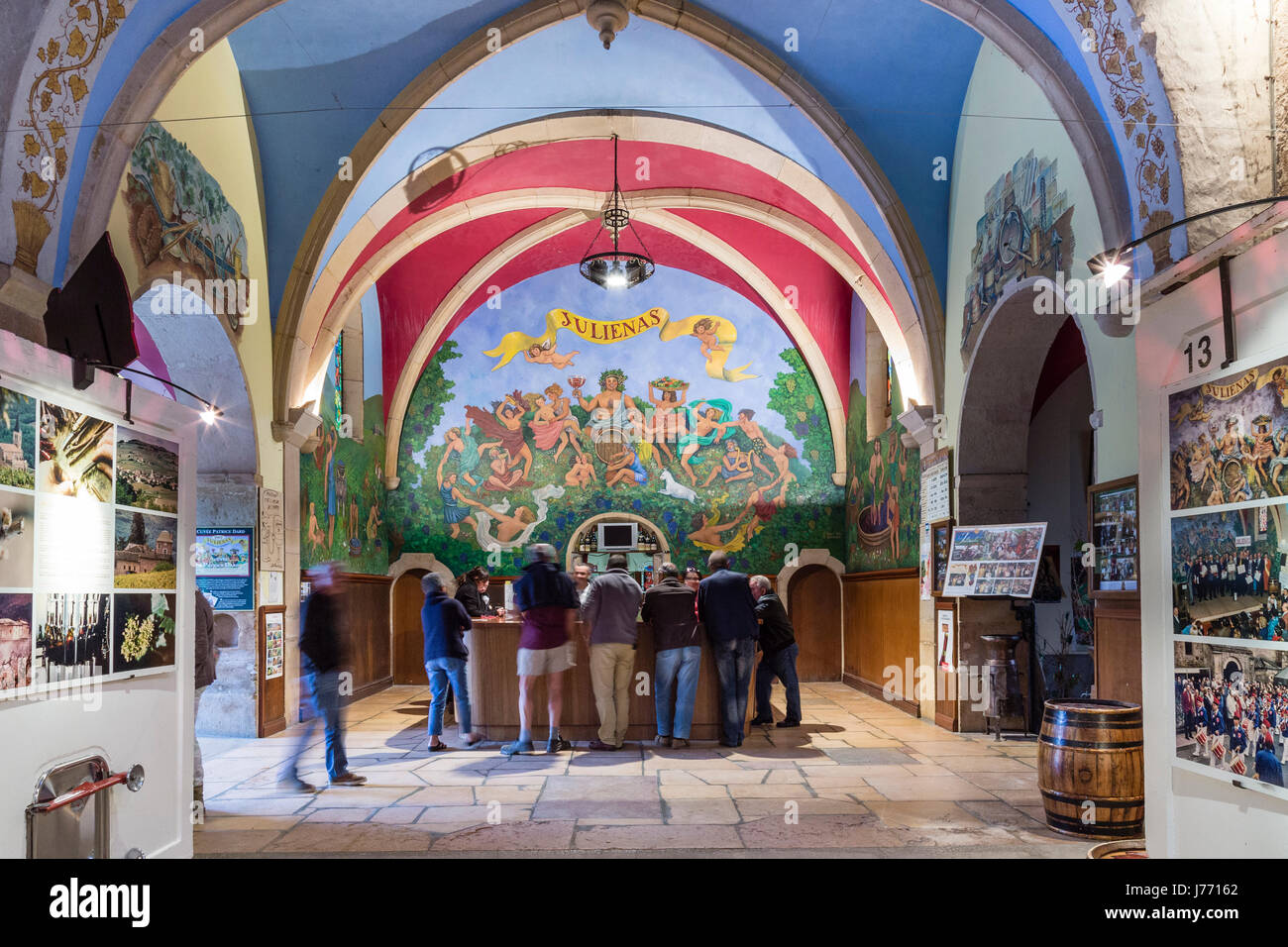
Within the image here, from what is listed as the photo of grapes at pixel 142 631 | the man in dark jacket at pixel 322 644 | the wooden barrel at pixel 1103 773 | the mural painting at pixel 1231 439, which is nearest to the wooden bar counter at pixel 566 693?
the man in dark jacket at pixel 322 644

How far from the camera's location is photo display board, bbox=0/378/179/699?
3.15 m

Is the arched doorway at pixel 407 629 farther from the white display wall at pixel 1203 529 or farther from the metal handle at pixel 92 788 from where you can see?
the white display wall at pixel 1203 529

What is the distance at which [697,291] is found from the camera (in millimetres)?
13945

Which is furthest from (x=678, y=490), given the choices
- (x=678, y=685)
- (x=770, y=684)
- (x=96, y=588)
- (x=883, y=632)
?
(x=96, y=588)

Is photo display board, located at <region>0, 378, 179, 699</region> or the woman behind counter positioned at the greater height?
photo display board, located at <region>0, 378, 179, 699</region>

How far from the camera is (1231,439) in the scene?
10.5 ft

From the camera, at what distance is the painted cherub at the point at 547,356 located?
13969 mm

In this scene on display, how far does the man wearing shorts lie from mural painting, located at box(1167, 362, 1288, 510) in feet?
14.8

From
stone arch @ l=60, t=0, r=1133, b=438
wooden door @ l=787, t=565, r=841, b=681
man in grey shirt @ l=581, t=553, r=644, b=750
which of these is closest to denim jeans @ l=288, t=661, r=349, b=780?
man in grey shirt @ l=581, t=553, r=644, b=750

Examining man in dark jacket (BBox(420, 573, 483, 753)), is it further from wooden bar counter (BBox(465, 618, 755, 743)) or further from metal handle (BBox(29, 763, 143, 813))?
metal handle (BBox(29, 763, 143, 813))

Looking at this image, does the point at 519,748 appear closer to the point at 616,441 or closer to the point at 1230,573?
the point at 1230,573

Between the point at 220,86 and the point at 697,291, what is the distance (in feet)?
24.8

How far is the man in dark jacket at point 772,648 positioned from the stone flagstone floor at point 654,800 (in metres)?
0.54

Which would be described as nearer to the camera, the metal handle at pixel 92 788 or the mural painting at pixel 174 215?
the metal handle at pixel 92 788
